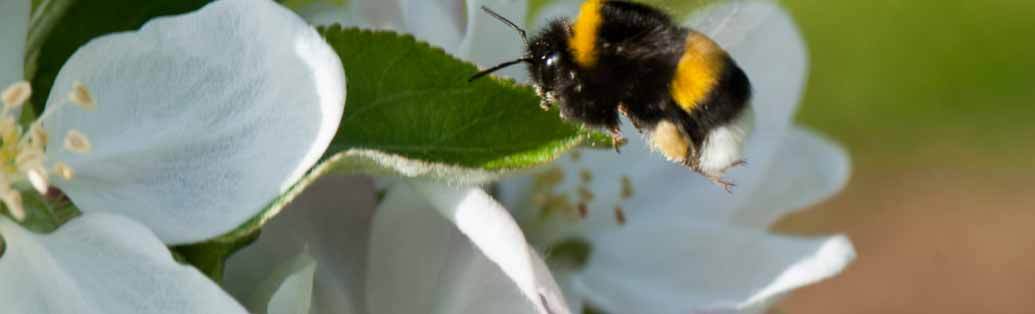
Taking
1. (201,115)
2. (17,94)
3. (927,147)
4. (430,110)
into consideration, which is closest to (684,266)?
(430,110)

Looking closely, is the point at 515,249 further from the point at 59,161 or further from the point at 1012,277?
the point at 1012,277

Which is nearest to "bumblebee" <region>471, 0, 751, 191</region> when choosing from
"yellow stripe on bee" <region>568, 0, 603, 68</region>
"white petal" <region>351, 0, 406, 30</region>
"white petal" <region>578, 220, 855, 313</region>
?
"yellow stripe on bee" <region>568, 0, 603, 68</region>

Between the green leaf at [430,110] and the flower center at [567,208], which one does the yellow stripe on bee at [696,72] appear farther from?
the flower center at [567,208]

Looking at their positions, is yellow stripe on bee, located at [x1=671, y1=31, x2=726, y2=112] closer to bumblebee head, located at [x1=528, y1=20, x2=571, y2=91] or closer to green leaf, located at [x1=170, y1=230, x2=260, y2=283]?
bumblebee head, located at [x1=528, y1=20, x2=571, y2=91]

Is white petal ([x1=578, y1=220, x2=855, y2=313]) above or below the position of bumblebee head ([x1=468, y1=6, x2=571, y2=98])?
below

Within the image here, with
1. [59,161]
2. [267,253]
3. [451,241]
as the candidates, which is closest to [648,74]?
[451,241]

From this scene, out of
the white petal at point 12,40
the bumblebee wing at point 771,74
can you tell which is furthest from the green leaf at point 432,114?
the bumblebee wing at point 771,74
